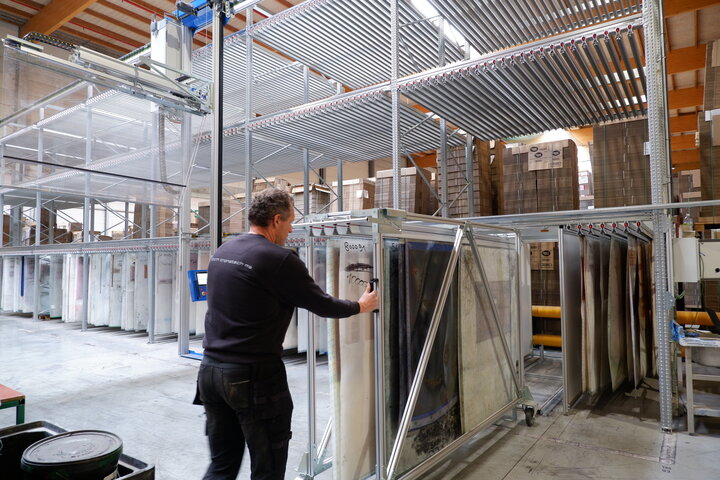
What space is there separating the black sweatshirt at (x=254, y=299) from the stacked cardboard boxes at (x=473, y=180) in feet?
15.0

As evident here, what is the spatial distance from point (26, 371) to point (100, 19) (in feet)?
31.3

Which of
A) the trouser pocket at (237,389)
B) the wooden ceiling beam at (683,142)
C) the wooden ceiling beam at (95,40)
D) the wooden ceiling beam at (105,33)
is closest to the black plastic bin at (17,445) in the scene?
the trouser pocket at (237,389)

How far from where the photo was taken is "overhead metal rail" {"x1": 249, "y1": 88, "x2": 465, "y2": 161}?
610cm

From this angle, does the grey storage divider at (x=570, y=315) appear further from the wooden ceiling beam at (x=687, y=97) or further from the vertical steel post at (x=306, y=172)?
the wooden ceiling beam at (x=687, y=97)

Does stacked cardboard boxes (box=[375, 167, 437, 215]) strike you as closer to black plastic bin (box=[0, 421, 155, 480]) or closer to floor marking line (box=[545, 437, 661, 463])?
floor marking line (box=[545, 437, 661, 463])

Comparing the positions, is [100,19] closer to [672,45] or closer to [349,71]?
[349,71]

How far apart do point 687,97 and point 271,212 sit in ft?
49.7

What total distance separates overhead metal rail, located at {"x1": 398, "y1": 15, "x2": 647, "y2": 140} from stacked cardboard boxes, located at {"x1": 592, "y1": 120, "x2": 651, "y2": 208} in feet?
1.42

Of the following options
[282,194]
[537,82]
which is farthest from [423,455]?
[537,82]

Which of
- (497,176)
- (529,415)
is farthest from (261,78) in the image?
(529,415)

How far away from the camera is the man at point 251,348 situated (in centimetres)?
226

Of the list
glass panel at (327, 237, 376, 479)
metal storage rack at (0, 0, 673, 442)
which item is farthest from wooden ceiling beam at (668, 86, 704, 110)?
glass panel at (327, 237, 376, 479)

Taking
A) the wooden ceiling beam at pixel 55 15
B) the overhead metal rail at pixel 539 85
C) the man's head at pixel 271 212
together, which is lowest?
the man's head at pixel 271 212

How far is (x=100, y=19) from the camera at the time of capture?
11.8 m
